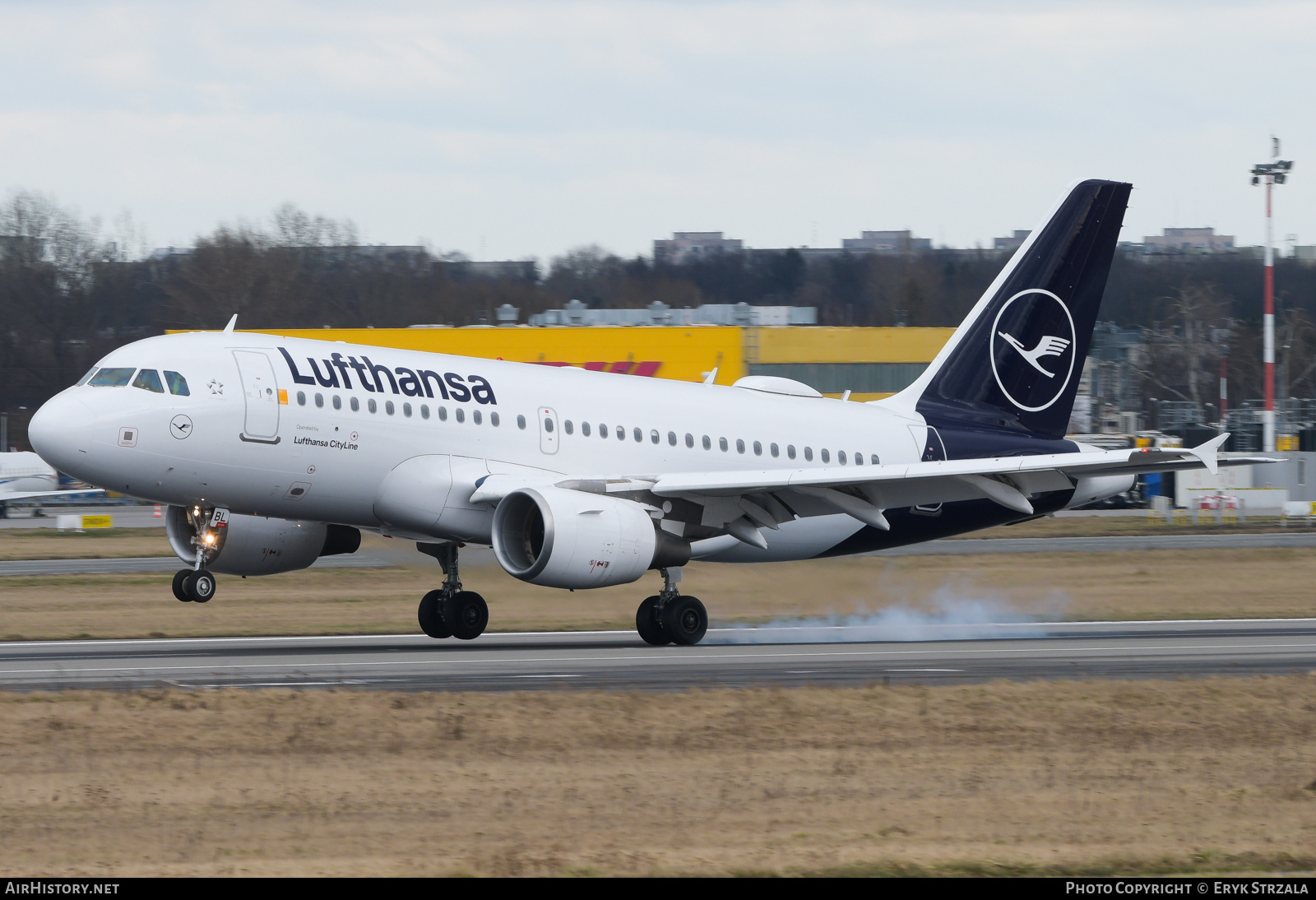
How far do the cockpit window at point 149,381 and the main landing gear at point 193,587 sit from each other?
2689 mm

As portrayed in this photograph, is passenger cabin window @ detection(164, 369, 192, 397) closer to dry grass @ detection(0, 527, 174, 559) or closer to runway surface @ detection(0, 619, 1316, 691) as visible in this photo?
runway surface @ detection(0, 619, 1316, 691)

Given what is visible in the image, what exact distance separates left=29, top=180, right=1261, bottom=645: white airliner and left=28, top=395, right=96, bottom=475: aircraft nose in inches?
1.1

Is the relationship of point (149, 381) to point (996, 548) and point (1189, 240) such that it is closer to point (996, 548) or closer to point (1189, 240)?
point (996, 548)

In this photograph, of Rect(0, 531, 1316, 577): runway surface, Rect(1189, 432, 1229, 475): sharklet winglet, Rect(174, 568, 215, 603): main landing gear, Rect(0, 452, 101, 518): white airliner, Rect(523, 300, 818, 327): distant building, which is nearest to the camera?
Rect(174, 568, 215, 603): main landing gear

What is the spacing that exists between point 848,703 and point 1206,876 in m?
7.40

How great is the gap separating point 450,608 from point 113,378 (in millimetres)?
6625

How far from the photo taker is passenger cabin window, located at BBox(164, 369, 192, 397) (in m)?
23.5

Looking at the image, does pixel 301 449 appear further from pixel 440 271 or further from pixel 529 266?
pixel 529 266

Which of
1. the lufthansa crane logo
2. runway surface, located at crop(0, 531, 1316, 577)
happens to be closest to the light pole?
runway surface, located at crop(0, 531, 1316, 577)

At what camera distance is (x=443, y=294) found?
9512 cm

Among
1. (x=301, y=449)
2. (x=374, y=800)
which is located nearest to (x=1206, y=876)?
(x=374, y=800)

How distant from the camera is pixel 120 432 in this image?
2291cm

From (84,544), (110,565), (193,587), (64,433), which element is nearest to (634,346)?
(84,544)

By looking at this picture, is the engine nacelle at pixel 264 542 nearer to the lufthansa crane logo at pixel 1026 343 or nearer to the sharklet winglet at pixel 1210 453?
the lufthansa crane logo at pixel 1026 343
